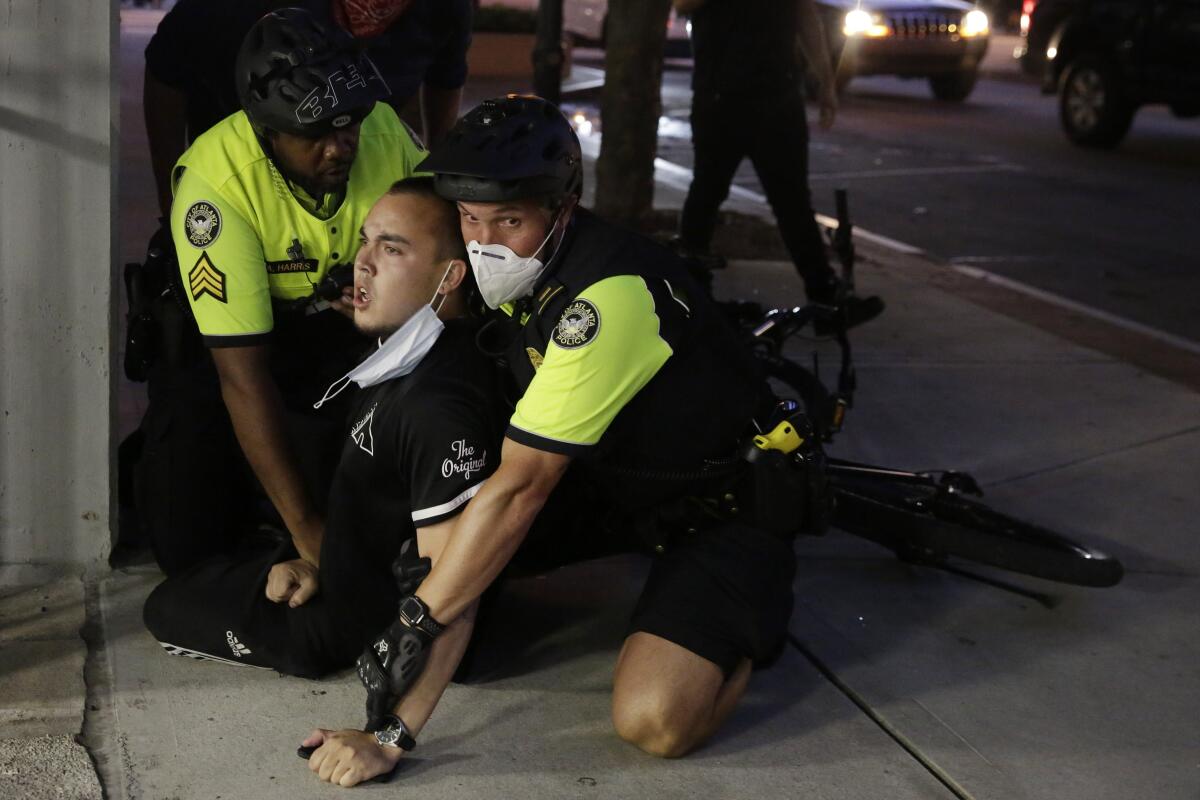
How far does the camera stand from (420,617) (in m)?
3.09

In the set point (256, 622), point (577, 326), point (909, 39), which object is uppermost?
point (909, 39)

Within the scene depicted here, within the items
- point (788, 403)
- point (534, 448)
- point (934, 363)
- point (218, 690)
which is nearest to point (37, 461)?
point (218, 690)

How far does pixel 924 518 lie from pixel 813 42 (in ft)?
11.4

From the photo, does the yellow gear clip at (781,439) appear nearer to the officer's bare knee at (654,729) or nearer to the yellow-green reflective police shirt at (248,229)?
the officer's bare knee at (654,729)

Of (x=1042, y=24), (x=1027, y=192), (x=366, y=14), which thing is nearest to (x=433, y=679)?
(x=366, y=14)

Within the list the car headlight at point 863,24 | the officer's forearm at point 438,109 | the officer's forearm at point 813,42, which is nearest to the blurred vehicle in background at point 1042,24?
the car headlight at point 863,24

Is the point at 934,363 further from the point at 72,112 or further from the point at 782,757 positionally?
the point at 72,112

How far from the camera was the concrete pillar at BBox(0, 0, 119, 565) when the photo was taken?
3.68m

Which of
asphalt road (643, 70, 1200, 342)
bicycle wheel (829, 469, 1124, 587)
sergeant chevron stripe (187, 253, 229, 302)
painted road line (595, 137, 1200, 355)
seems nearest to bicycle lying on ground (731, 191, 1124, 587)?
A: bicycle wheel (829, 469, 1124, 587)

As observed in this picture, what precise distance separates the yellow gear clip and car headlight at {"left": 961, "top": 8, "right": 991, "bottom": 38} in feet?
47.0

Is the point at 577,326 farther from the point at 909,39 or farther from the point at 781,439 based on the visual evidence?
the point at 909,39

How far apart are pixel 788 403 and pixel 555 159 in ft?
2.56

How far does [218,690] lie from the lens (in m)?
3.49

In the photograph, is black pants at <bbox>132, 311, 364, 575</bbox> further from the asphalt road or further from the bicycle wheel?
the asphalt road
